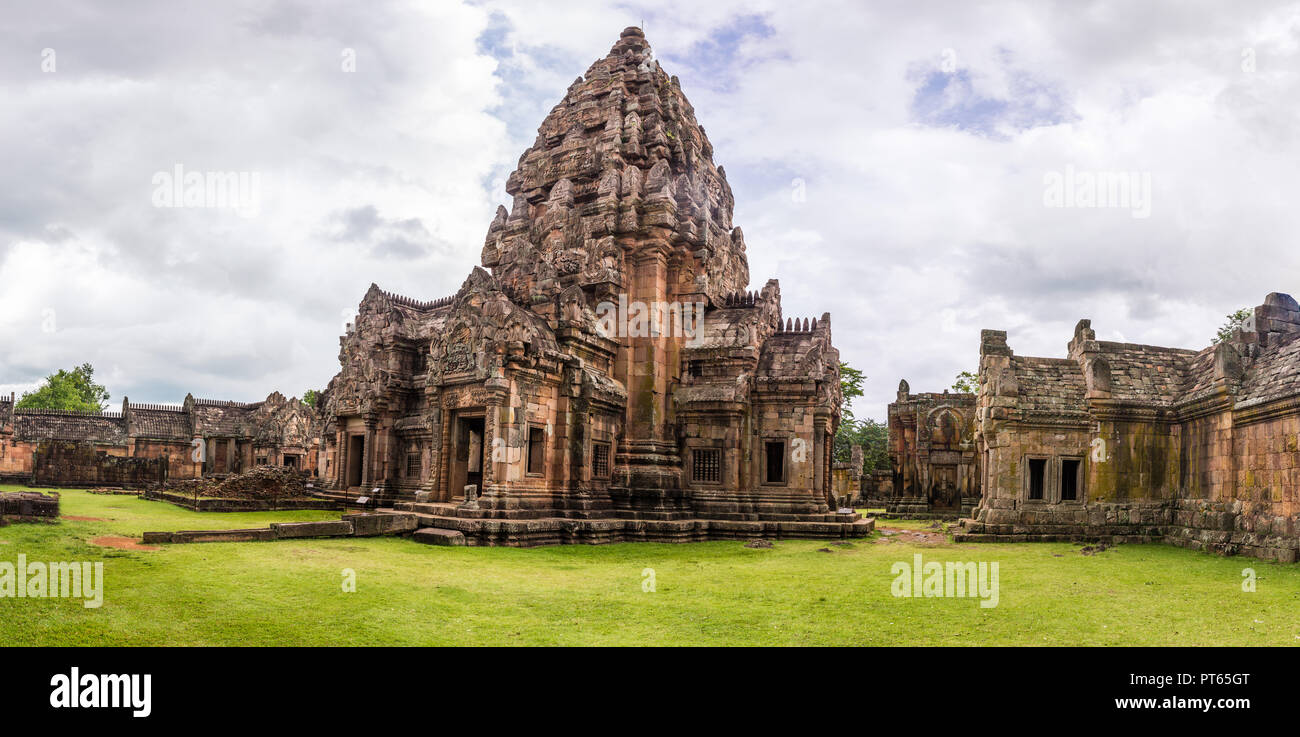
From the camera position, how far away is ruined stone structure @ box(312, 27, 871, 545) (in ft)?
59.7

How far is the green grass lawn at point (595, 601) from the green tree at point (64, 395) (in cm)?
5693

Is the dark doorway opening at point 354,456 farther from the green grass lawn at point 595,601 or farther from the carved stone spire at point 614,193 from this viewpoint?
the green grass lawn at point 595,601

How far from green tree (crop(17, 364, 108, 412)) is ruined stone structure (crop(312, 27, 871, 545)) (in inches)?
1972

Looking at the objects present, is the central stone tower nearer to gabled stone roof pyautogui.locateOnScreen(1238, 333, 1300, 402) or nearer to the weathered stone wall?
gabled stone roof pyautogui.locateOnScreen(1238, 333, 1300, 402)

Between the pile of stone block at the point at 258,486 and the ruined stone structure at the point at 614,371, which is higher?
the ruined stone structure at the point at 614,371

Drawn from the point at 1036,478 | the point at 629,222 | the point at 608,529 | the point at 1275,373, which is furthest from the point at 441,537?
the point at 1275,373

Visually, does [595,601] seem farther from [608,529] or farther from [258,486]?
[258,486]

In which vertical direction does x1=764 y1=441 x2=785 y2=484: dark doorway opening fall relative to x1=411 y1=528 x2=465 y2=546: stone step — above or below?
above

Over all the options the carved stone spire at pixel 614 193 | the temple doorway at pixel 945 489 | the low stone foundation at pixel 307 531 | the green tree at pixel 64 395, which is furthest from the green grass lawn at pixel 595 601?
the green tree at pixel 64 395

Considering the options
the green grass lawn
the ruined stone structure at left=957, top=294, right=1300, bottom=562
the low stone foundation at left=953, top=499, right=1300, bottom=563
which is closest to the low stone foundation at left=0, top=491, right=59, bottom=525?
the green grass lawn

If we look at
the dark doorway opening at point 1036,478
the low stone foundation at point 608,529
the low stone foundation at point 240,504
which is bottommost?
the low stone foundation at point 240,504

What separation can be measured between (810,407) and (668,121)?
9.79 metres

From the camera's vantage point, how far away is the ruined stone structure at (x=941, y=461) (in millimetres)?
31000

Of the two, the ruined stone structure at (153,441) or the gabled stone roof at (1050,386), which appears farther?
the ruined stone structure at (153,441)
